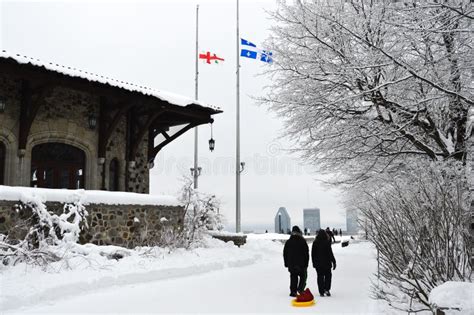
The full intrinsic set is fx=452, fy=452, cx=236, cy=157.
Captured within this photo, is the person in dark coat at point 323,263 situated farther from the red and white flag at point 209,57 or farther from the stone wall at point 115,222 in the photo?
the red and white flag at point 209,57

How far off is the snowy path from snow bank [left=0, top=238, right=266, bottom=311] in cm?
21

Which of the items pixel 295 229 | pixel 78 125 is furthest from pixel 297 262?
pixel 78 125

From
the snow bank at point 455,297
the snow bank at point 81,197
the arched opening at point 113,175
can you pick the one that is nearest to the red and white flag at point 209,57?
the arched opening at point 113,175

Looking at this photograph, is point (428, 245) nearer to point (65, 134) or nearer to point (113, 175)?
point (65, 134)

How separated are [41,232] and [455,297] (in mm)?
8707

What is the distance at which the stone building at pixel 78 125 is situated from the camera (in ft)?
43.1

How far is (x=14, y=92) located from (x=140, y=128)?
4751 mm

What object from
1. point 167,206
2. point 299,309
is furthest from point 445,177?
point 167,206

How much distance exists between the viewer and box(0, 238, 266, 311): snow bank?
742cm

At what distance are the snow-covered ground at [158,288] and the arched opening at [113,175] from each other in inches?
198

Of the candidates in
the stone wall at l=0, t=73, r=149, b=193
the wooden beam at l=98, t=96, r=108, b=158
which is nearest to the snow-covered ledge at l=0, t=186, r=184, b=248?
the stone wall at l=0, t=73, r=149, b=193

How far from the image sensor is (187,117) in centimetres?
1816

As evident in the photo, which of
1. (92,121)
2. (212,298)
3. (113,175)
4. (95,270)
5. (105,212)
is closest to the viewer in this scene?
(212,298)

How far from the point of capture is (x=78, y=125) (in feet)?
49.8
